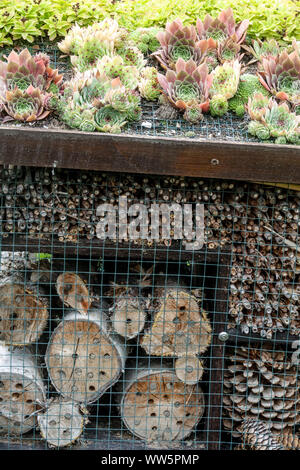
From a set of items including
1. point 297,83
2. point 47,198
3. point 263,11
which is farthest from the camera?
point 263,11

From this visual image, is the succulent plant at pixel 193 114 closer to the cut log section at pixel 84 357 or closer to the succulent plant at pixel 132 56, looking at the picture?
the succulent plant at pixel 132 56

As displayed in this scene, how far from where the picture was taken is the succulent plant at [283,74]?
3198 mm

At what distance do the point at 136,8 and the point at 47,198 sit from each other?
62.5 inches

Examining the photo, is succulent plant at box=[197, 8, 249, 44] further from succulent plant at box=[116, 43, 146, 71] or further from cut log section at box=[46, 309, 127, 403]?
cut log section at box=[46, 309, 127, 403]

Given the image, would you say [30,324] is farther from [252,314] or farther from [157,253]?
[252,314]

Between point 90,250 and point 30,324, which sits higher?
point 90,250

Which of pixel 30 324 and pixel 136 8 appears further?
pixel 136 8

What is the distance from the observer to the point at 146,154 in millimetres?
2805

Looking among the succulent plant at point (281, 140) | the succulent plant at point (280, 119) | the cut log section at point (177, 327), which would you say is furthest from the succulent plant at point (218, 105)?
the cut log section at point (177, 327)

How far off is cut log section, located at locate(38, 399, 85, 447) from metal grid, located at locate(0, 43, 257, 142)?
152cm

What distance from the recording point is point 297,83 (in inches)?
126

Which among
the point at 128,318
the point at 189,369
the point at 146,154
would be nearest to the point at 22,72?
the point at 146,154
